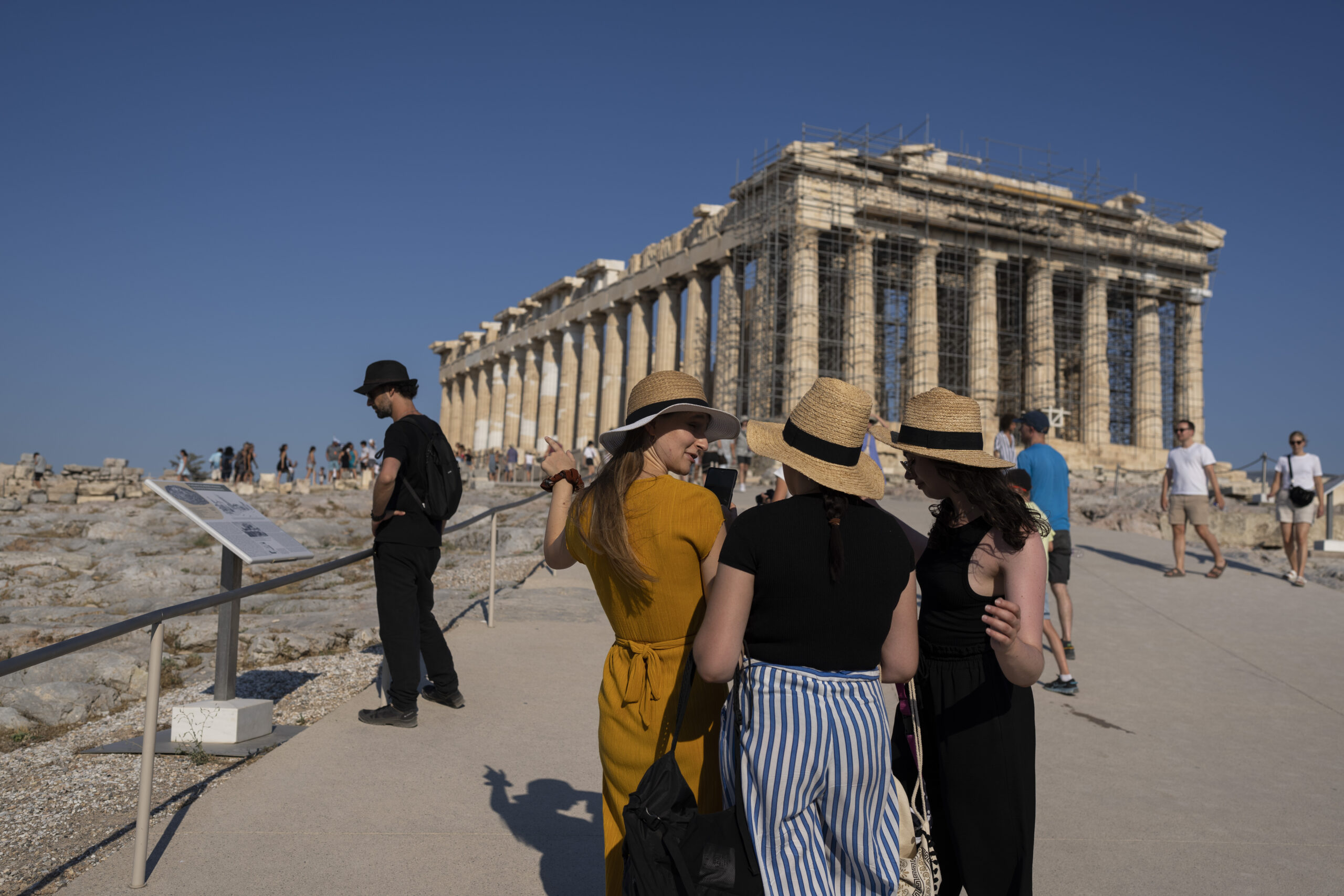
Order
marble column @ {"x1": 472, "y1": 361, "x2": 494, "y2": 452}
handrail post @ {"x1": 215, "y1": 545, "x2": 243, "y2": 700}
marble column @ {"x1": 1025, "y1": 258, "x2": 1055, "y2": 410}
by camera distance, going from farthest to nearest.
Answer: marble column @ {"x1": 472, "y1": 361, "x2": 494, "y2": 452} < marble column @ {"x1": 1025, "y1": 258, "x2": 1055, "y2": 410} < handrail post @ {"x1": 215, "y1": 545, "x2": 243, "y2": 700}

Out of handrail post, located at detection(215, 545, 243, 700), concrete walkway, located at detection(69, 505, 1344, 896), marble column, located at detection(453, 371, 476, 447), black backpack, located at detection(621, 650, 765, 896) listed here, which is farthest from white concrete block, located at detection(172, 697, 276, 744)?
marble column, located at detection(453, 371, 476, 447)

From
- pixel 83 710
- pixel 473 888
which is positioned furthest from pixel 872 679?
pixel 83 710

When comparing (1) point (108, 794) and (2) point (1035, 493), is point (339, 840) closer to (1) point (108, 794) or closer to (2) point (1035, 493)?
(1) point (108, 794)

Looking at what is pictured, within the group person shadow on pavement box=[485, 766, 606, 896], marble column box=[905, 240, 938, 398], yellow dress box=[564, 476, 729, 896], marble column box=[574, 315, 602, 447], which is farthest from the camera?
marble column box=[574, 315, 602, 447]

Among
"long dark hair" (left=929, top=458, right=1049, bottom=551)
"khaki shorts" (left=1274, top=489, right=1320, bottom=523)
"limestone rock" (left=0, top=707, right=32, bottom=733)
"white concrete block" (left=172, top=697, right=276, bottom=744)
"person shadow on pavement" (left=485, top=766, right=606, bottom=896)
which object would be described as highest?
"khaki shorts" (left=1274, top=489, right=1320, bottom=523)

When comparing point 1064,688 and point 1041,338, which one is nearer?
point 1064,688

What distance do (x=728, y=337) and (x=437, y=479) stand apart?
87.3 ft

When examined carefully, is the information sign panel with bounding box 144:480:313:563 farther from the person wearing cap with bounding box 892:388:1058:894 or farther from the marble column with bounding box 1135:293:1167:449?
the marble column with bounding box 1135:293:1167:449

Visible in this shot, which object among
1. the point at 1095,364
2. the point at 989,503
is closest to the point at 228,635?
the point at 989,503

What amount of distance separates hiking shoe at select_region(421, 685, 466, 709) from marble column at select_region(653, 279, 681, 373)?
30337mm

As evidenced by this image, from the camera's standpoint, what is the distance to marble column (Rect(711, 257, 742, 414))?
1214 inches

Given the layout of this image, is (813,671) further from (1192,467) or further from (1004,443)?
(1192,467)

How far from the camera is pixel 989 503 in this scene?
2709 millimetres

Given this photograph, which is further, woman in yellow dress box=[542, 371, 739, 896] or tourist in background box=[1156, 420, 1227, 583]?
tourist in background box=[1156, 420, 1227, 583]
